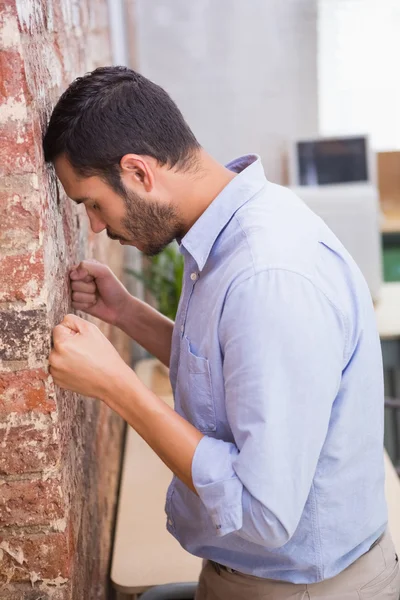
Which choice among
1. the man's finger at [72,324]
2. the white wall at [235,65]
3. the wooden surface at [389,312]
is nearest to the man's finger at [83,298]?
the man's finger at [72,324]

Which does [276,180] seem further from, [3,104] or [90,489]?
[3,104]

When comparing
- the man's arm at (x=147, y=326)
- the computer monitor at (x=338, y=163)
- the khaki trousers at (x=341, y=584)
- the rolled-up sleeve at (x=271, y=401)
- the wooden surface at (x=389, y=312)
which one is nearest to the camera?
the rolled-up sleeve at (x=271, y=401)

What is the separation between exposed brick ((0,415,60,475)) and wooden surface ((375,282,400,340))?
1726 millimetres

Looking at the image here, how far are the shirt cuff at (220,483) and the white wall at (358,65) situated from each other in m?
3.13

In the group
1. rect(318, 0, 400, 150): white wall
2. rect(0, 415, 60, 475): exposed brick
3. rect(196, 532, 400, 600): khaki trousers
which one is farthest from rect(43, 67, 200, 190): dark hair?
rect(318, 0, 400, 150): white wall

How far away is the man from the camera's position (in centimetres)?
89

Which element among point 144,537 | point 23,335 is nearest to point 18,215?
point 23,335

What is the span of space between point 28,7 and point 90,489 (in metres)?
0.86

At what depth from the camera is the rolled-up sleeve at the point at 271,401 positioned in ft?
2.89

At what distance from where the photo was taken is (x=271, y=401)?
88 centimetres

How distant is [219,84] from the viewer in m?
3.45

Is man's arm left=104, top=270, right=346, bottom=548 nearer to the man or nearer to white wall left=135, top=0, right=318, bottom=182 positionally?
the man

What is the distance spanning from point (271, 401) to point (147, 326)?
0.58 metres

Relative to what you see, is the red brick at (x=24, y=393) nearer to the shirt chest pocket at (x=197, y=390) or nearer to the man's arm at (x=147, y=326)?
the shirt chest pocket at (x=197, y=390)
